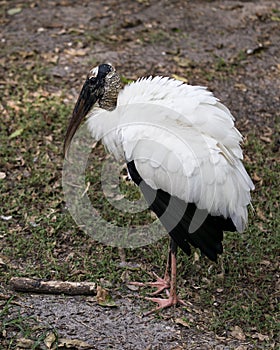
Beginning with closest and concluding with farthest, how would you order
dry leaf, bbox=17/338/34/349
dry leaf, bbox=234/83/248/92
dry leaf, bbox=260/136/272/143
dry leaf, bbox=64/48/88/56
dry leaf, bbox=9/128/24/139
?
dry leaf, bbox=17/338/34/349 < dry leaf, bbox=9/128/24/139 < dry leaf, bbox=260/136/272/143 < dry leaf, bbox=234/83/248/92 < dry leaf, bbox=64/48/88/56

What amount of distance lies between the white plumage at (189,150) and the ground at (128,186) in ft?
2.67

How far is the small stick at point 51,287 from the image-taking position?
4996 millimetres

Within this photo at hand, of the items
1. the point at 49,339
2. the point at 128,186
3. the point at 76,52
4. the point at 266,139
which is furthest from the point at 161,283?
the point at 76,52

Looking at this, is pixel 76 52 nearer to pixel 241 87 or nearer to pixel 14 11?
pixel 14 11

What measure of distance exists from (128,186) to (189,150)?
6.37 ft

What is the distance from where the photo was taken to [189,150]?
460cm

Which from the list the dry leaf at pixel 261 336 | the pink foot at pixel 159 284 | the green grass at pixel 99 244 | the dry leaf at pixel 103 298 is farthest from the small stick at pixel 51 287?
the dry leaf at pixel 261 336

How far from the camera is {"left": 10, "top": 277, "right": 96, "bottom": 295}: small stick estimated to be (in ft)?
16.4

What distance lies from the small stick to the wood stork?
82cm

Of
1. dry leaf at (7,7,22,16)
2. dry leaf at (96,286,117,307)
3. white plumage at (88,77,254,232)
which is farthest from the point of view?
dry leaf at (7,7,22,16)

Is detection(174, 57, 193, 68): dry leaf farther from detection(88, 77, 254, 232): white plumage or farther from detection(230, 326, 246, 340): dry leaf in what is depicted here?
detection(230, 326, 246, 340): dry leaf

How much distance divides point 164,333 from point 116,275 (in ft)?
2.53

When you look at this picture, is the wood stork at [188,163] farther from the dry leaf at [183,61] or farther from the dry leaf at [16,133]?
the dry leaf at [183,61]

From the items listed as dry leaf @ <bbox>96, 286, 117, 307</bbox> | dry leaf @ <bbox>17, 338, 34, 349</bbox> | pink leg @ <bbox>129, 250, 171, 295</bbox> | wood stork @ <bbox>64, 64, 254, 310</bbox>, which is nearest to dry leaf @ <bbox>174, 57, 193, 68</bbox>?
wood stork @ <bbox>64, 64, 254, 310</bbox>
